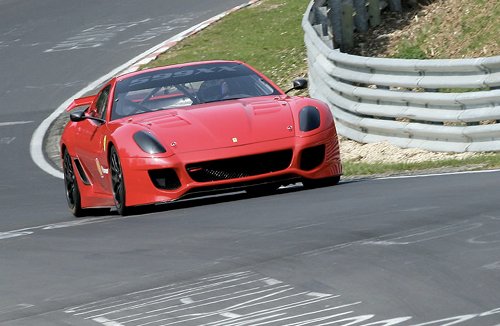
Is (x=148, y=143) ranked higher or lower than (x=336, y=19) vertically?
higher

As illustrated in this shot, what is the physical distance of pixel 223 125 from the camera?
11586 mm

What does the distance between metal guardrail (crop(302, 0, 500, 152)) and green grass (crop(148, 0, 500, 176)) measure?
2.70 meters

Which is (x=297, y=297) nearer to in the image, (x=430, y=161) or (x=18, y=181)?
(x=430, y=161)

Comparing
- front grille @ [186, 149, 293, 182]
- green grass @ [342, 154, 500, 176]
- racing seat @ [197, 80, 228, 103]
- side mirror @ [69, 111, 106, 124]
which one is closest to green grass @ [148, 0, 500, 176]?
green grass @ [342, 154, 500, 176]

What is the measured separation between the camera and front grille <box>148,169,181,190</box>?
1145cm

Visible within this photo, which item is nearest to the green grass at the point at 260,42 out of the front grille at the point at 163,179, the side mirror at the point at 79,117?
the side mirror at the point at 79,117

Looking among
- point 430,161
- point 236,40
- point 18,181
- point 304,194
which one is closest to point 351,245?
point 304,194

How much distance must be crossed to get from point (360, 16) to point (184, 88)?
9109mm

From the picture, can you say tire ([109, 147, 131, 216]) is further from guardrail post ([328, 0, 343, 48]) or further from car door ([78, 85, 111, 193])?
guardrail post ([328, 0, 343, 48])

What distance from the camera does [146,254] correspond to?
8.59 m

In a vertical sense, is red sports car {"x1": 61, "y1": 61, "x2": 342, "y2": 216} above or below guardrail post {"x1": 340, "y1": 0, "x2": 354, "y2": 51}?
above

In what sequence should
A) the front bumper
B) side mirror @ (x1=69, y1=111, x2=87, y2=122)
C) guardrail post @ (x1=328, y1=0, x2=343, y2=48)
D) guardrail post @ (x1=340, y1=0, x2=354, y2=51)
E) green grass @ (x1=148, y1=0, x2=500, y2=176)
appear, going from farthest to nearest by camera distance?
1. green grass @ (x1=148, y1=0, x2=500, y2=176)
2. guardrail post @ (x1=340, y1=0, x2=354, y2=51)
3. guardrail post @ (x1=328, y1=0, x2=343, y2=48)
4. side mirror @ (x1=69, y1=111, x2=87, y2=122)
5. the front bumper

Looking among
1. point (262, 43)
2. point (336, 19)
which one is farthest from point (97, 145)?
point (262, 43)

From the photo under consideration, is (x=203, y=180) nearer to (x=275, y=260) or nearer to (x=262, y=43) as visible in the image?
(x=275, y=260)
